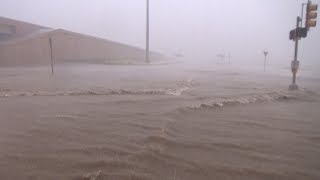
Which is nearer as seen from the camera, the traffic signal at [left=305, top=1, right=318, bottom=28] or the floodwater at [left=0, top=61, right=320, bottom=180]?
the floodwater at [left=0, top=61, right=320, bottom=180]

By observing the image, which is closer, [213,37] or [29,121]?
[29,121]

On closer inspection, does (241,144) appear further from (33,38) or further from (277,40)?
(277,40)

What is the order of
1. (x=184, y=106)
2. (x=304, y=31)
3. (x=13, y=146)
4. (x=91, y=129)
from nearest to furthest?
1. (x=13, y=146)
2. (x=91, y=129)
3. (x=184, y=106)
4. (x=304, y=31)

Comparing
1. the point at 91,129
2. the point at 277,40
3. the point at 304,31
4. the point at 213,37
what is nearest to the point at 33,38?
the point at 304,31

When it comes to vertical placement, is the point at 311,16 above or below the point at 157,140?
above

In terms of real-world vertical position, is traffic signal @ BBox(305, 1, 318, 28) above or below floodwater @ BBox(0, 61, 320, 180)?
above

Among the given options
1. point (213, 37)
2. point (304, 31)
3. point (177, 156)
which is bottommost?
point (177, 156)

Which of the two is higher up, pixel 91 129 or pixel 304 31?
pixel 304 31

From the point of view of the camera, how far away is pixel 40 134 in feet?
18.2

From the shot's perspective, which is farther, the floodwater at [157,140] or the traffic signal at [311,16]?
the traffic signal at [311,16]

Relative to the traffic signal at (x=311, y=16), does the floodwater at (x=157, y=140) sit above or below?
below

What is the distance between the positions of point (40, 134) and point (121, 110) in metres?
2.59

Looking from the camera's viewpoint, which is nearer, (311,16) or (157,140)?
(157,140)

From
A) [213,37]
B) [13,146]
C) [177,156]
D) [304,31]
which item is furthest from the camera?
[213,37]
